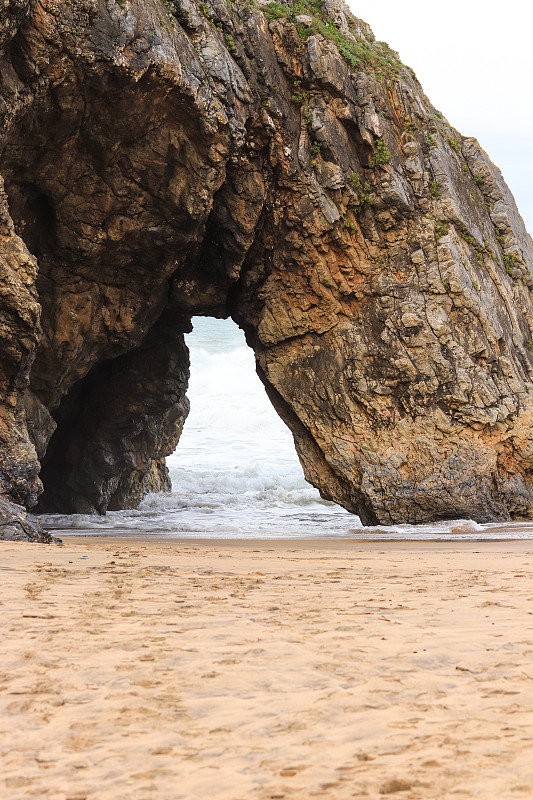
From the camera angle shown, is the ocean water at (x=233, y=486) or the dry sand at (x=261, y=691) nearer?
the dry sand at (x=261, y=691)

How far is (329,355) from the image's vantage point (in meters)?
14.3

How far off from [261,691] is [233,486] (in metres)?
25.8

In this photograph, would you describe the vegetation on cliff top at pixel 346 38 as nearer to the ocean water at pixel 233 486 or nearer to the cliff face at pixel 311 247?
the cliff face at pixel 311 247

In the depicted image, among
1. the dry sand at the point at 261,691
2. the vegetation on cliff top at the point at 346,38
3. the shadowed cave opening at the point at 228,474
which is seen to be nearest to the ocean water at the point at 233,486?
the shadowed cave opening at the point at 228,474

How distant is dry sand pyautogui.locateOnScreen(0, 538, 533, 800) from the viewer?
6.14ft

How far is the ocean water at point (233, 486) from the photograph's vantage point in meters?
12.5

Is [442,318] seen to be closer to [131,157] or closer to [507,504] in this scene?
[507,504]

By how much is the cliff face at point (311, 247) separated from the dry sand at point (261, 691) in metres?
8.92

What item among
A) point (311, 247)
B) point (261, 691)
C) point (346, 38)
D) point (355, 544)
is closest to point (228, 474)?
point (311, 247)

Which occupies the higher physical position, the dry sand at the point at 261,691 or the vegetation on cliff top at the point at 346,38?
the vegetation on cliff top at the point at 346,38

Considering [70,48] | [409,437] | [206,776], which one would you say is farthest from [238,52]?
[206,776]

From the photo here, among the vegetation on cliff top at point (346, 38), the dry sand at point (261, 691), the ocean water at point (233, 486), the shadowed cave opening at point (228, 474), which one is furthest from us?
the shadowed cave opening at point (228, 474)

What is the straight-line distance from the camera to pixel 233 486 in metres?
28.1

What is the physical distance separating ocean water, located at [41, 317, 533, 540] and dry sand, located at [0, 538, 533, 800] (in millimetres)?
7065
